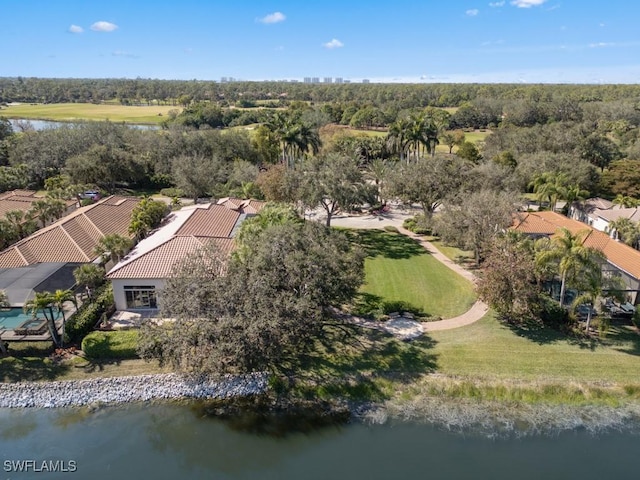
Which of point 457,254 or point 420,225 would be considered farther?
point 420,225

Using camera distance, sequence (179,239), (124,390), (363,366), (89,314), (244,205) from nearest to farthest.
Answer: (124,390) < (363,366) < (89,314) < (179,239) < (244,205)

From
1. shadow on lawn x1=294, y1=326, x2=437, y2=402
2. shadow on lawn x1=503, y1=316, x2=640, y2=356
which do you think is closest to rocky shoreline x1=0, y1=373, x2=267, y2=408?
shadow on lawn x1=294, y1=326, x2=437, y2=402

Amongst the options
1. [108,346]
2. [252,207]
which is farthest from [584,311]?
[252,207]

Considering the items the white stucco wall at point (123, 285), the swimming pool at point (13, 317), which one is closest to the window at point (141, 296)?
the white stucco wall at point (123, 285)

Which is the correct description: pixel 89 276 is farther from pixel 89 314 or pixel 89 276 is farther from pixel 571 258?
pixel 571 258

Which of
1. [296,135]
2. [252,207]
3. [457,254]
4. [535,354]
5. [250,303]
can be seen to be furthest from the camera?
[296,135]

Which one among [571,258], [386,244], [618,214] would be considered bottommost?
[386,244]
